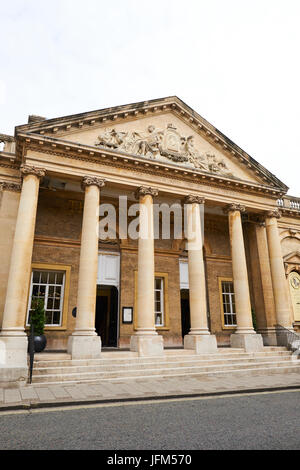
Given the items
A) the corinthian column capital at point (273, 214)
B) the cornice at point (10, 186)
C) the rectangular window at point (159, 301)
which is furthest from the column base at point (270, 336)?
the cornice at point (10, 186)

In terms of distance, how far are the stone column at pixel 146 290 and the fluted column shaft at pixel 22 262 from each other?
4.20m

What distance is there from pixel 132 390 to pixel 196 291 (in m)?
5.98

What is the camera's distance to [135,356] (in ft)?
35.5

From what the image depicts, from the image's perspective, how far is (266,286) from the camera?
16297mm

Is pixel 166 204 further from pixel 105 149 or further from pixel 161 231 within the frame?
pixel 105 149

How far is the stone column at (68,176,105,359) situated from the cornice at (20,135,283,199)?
3.45 ft

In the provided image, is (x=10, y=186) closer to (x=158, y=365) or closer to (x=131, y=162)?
(x=131, y=162)

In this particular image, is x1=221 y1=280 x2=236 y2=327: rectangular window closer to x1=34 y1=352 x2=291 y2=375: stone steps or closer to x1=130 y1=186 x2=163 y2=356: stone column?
x1=34 y1=352 x2=291 y2=375: stone steps

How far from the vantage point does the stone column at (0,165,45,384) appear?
8843 mm

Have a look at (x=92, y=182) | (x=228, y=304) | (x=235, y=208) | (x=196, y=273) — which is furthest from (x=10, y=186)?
(x=228, y=304)

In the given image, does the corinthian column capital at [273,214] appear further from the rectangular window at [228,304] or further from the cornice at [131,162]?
the rectangular window at [228,304]
